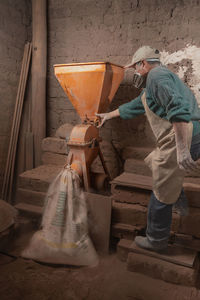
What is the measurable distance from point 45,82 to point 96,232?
2.54 metres

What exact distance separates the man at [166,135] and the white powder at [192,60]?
3.83 feet

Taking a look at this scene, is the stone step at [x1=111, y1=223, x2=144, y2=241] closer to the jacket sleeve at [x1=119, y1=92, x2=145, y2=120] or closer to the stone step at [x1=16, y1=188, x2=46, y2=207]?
the stone step at [x1=16, y1=188, x2=46, y2=207]

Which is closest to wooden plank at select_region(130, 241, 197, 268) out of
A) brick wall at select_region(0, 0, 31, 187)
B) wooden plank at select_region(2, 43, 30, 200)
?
wooden plank at select_region(2, 43, 30, 200)

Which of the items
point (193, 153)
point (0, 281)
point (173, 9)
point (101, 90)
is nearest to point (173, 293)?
point (193, 153)

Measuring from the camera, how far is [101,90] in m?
3.15

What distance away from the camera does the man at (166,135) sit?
211 cm

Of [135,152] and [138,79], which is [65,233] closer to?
[135,152]

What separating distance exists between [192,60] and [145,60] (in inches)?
49.5

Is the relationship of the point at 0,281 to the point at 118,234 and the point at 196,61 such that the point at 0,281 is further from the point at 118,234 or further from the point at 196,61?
the point at 196,61

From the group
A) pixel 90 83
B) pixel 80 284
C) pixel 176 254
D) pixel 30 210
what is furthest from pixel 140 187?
pixel 30 210

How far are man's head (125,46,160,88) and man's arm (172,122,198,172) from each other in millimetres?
691

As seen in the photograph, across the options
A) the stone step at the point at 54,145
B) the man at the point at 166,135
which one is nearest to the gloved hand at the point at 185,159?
the man at the point at 166,135

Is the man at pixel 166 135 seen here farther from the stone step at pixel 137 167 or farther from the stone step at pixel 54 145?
the stone step at pixel 54 145

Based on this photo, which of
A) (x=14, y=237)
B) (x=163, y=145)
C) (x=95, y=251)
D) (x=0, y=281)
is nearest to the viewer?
(x=163, y=145)
